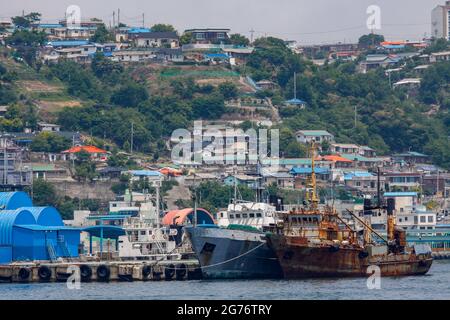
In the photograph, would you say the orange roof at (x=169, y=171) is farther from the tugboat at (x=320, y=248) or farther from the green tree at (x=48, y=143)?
the tugboat at (x=320, y=248)

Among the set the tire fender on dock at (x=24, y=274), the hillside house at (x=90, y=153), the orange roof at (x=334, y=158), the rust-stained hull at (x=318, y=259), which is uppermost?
the hillside house at (x=90, y=153)

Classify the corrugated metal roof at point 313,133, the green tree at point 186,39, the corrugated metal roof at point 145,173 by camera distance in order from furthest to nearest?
the green tree at point 186,39 < the corrugated metal roof at point 313,133 < the corrugated metal roof at point 145,173

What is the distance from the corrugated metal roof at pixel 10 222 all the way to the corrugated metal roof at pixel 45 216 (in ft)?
3.56

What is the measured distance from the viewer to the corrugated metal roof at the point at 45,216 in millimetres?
99688

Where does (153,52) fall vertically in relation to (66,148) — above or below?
above

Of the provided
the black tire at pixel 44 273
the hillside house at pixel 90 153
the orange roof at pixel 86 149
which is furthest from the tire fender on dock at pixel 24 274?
the orange roof at pixel 86 149

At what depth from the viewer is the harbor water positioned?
71188 millimetres

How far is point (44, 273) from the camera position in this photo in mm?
90938

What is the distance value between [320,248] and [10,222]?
23.7 m

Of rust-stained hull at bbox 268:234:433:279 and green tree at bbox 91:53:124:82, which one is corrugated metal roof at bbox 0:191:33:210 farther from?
green tree at bbox 91:53:124:82

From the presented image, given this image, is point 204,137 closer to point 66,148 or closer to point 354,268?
point 66,148
